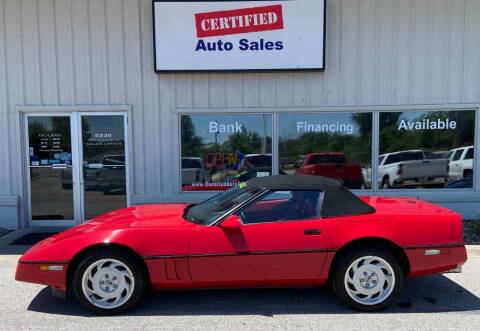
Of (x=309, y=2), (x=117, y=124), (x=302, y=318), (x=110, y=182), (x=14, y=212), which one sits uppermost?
(x=309, y=2)

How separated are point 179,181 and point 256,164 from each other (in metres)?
1.58

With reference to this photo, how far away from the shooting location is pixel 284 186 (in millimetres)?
3777

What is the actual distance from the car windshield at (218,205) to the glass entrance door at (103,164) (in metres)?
3.49

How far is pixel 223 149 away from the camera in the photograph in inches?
282

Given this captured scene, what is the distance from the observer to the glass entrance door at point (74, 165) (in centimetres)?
709

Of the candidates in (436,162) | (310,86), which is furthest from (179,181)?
(436,162)

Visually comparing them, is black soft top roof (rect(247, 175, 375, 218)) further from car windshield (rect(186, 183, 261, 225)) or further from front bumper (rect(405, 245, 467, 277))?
front bumper (rect(405, 245, 467, 277))

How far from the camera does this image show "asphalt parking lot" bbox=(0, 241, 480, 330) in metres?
3.30

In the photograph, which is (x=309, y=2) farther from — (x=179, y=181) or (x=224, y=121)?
(x=179, y=181)

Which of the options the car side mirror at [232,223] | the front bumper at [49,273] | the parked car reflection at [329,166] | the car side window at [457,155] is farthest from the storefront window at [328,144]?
the front bumper at [49,273]

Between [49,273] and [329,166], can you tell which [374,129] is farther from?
[49,273]

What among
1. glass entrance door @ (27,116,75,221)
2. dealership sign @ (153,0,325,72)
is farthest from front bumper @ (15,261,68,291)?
dealership sign @ (153,0,325,72)

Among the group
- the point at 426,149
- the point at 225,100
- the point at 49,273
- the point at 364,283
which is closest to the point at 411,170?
the point at 426,149

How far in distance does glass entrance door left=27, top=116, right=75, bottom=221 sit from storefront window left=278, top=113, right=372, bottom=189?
4.26 m
